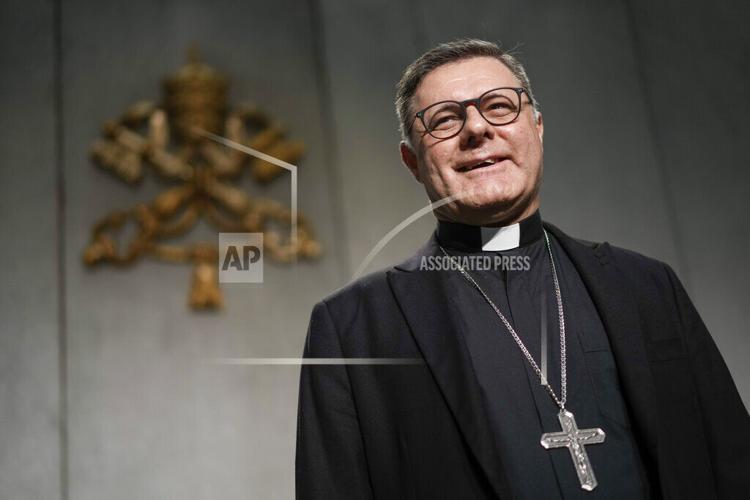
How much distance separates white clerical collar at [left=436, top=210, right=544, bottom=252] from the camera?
4.99 ft

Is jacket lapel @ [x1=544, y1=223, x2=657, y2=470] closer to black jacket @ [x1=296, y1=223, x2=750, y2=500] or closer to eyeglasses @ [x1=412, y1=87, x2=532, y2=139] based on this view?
black jacket @ [x1=296, y1=223, x2=750, y2=500]

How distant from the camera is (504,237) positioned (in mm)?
1523

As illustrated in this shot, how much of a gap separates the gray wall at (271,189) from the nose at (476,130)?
1133 millimetres

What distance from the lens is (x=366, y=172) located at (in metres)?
2.61

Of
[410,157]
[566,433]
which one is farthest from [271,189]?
[566,433]

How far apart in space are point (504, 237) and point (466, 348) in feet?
0.92

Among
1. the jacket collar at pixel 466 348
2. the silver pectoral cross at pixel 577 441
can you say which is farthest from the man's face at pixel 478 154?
the silver pectoral cross at pixel 577 441

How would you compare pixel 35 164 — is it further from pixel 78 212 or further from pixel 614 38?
pixel 614 38

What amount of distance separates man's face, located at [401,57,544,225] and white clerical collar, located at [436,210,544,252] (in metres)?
0.02

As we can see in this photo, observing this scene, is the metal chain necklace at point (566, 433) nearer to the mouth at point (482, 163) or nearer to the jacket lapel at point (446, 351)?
the jacket lapel at point (446, 351)

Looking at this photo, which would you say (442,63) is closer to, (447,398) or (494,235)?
(494,235)

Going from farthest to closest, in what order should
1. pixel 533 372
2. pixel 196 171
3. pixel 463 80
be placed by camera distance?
pixel 196 171
pixel 463 80
pixel 533 372

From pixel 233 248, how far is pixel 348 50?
2.55 feet

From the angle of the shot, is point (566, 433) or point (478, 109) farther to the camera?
point (478, 109)
